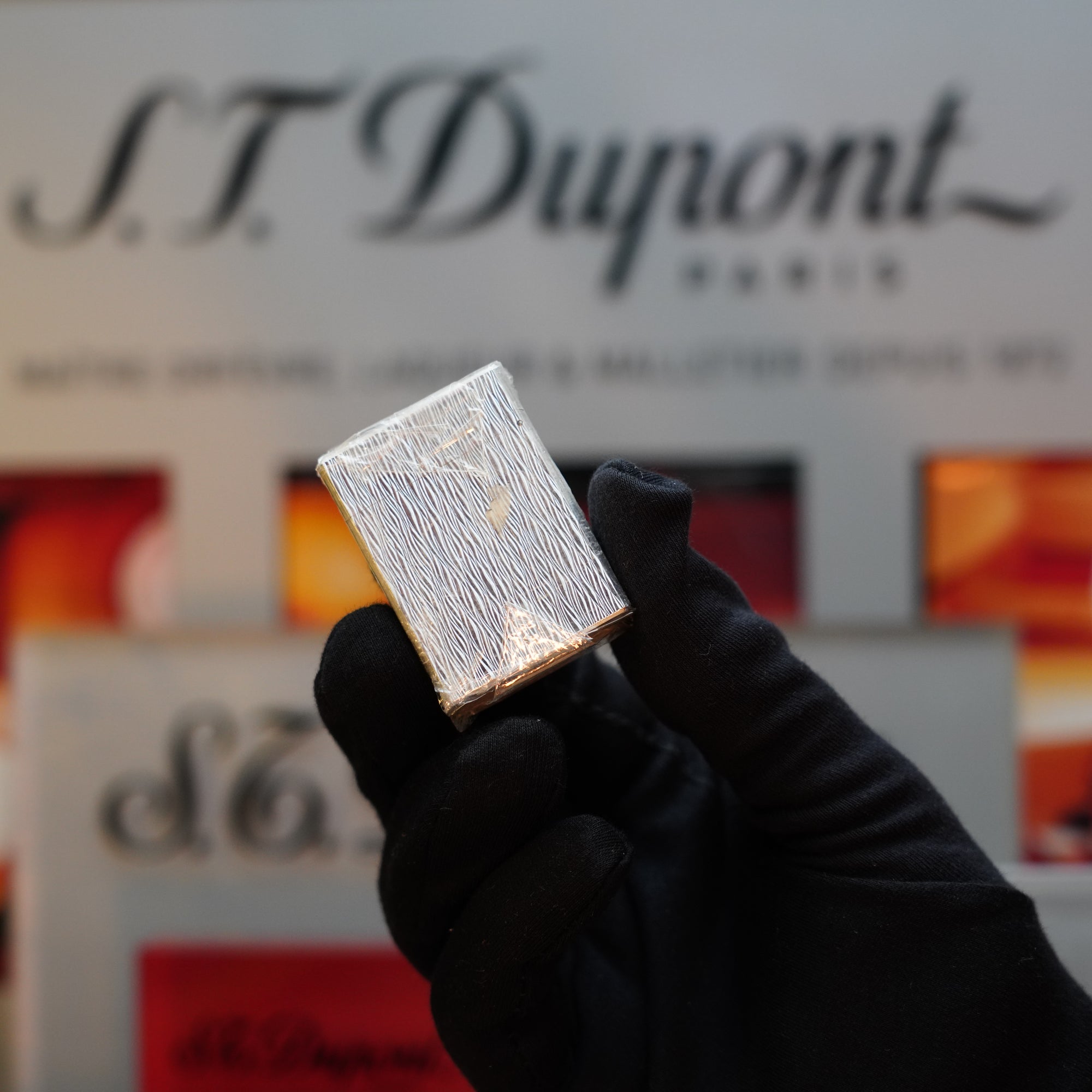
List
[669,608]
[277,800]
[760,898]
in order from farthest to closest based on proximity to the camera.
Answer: [277,800] < [760,898] < [669,608]

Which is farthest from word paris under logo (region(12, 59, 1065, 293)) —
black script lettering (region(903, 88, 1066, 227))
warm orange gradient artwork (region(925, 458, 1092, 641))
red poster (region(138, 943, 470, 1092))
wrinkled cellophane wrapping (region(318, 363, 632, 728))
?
red poster (region(138, 943, 470, 1092))

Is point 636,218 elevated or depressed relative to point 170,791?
elevated

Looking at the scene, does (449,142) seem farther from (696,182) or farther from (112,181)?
(112,181)

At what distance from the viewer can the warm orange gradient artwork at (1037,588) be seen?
1449mm

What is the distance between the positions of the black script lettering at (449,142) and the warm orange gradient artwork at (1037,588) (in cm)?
84

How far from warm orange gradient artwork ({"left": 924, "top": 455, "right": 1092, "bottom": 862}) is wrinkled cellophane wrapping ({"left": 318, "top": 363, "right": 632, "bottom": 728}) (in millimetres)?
1074

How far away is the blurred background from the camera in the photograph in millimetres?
1429

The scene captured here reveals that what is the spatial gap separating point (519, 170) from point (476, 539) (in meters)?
1.09

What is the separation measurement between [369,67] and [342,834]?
49.4 inches

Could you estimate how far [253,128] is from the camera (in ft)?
4.85

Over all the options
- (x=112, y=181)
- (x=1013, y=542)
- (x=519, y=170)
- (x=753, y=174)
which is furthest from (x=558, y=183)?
(x=1013, y=542)

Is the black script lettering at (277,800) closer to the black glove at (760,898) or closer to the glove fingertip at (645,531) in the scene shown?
the black glove at (760,898)

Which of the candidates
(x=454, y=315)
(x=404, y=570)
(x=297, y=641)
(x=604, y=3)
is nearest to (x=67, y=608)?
(x=297, y=641)

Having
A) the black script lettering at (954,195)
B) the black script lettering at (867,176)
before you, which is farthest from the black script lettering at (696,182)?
the black script lettering at (954,195)
